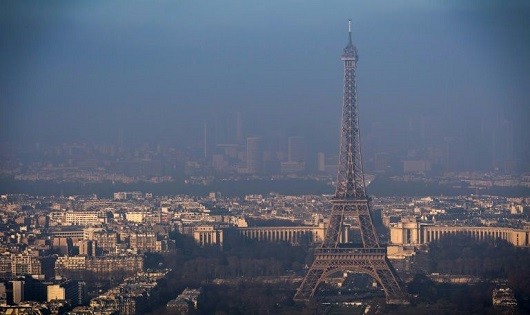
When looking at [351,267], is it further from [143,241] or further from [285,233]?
[285,233]

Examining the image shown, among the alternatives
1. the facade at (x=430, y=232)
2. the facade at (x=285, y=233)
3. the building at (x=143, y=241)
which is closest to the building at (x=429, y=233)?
the facade at (x=430, y=232)

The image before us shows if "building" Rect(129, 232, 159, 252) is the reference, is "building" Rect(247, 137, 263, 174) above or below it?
above

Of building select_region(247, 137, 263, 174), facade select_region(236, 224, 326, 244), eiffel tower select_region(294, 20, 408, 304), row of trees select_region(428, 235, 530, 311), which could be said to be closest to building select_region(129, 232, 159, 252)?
facade select_region(236, 224, 326, 244)

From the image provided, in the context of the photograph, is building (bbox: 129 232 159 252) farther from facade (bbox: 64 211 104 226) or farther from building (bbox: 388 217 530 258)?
building (bbox: 388 217 530 258)

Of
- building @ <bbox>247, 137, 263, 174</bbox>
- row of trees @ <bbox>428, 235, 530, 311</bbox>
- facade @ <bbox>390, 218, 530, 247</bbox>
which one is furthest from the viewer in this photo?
building @ <bbox>247, 137, 263, 174</bbox>

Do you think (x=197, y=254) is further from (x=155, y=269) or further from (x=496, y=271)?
(x=496, y=271)

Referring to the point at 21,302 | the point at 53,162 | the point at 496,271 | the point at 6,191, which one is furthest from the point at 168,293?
the point at 53,162

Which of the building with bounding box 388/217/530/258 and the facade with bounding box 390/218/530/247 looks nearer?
the building with bounding box 388/217/530/258

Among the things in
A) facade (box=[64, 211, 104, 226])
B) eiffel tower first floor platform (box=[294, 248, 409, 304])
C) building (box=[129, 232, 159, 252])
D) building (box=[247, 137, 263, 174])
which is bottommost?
eiffel tower first floor platform (box=[294, 248, 409, 304])

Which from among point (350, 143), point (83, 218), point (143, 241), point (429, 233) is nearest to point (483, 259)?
point (350, 143)
